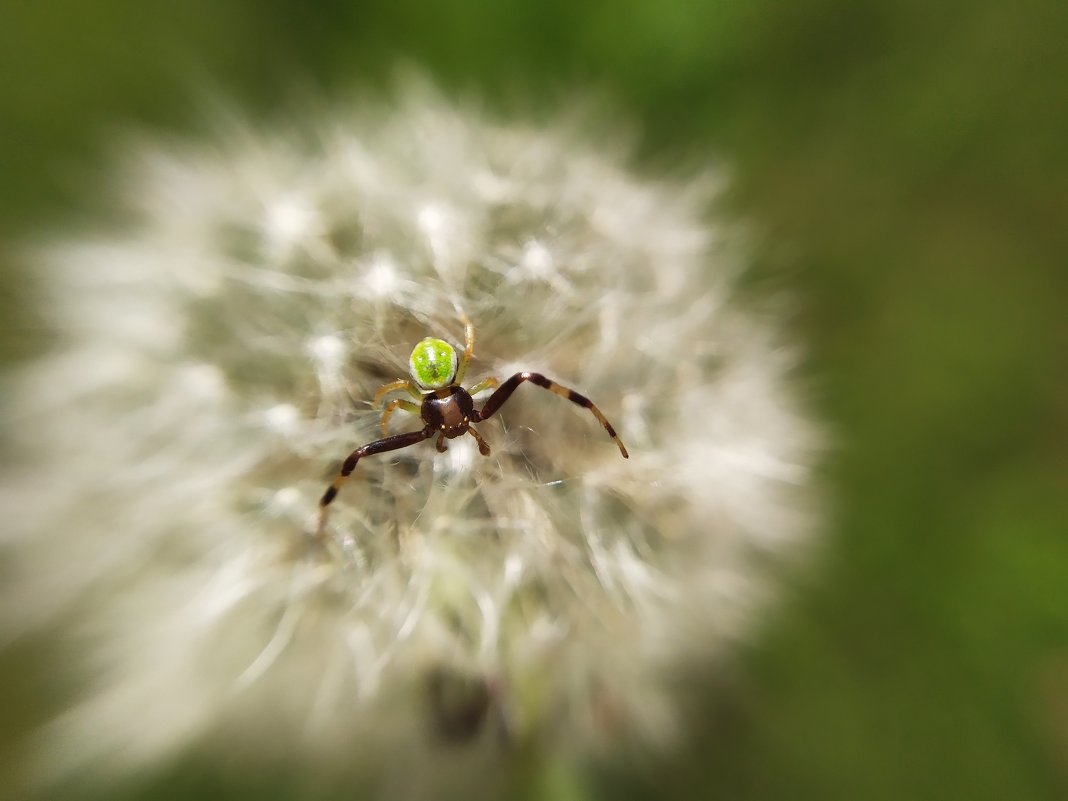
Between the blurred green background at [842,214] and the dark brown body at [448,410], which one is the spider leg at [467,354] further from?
the blurred green background at [842,214]

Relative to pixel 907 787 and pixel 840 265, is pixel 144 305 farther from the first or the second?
pixel 907 787

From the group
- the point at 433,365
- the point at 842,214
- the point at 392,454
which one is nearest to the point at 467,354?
the point at 433,365

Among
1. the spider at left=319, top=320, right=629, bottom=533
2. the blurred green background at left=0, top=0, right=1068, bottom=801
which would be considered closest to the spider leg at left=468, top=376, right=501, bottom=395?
the spider at left=319, top=320, right=629, bottom=533

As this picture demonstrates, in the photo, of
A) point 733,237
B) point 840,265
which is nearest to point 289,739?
point 733,237

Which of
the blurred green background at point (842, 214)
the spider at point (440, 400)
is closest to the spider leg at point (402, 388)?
the spider at point (440, 400)

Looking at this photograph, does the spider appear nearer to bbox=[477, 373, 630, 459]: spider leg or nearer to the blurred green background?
bbox=[477, 373, 630, 459]: spider leg
